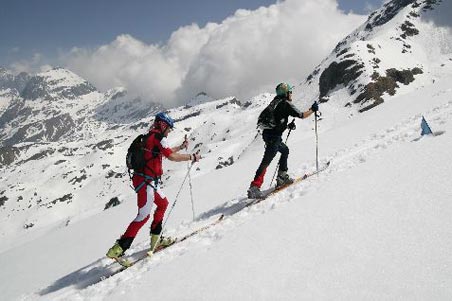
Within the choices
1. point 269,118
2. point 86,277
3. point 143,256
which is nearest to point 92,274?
point 86,277

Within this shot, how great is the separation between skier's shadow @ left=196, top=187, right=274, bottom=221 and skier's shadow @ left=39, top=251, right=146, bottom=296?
7.89 feet

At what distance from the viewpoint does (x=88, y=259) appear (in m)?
12.7

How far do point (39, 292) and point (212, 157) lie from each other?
475ft

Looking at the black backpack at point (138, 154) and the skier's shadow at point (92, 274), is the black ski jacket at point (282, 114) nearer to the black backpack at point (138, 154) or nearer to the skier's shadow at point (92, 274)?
the skier's shadow at point (92, 274)

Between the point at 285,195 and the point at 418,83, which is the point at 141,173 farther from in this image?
the point at 418,83

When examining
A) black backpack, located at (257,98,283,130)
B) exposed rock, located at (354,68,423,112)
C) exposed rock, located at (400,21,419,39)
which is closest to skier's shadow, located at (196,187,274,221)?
black backpack, located at (257,98,283,130)

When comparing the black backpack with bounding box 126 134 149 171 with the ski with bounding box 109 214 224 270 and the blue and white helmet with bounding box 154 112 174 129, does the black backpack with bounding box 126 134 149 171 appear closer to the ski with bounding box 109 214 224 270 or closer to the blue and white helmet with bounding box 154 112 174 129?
the blue and white helmet with bounding box 154 112 174 129

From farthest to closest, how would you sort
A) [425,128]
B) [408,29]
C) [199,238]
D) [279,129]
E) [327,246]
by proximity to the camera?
[408,29] < [279,129] < [425,128] < [199,238] < [327,246]

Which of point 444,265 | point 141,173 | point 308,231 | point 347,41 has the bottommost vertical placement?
point 444,265

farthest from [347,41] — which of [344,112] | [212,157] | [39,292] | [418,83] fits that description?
[39,292]

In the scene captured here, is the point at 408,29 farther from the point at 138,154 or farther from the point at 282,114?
the point at 138,154

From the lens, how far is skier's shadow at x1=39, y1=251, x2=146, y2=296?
30.3 feet

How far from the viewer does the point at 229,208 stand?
11.8 metres

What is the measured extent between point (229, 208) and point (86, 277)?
441 cm
